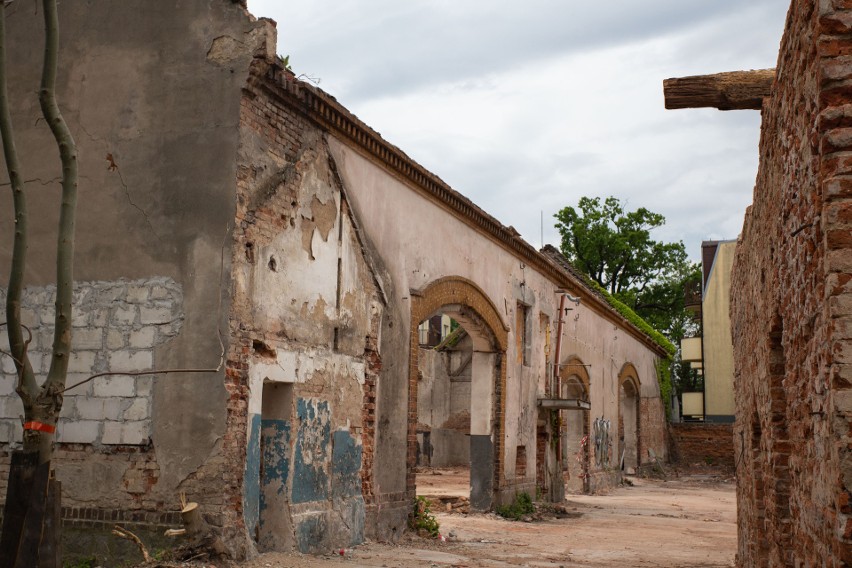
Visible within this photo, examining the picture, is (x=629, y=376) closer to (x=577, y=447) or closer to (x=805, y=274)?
(x=577, y=447)

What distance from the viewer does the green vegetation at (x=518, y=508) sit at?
55.3 ft

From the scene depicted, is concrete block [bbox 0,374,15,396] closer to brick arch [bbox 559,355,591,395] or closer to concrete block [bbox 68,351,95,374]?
concrete block [bbox 68,351,95,374]

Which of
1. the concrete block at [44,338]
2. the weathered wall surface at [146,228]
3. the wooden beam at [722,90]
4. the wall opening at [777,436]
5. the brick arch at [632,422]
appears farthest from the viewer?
the brick arch at [632,422]

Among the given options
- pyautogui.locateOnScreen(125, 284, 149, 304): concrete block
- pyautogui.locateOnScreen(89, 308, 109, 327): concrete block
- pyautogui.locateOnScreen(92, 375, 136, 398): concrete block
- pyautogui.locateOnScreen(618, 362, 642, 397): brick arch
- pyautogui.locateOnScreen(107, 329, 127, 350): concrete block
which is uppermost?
pyautogui.locateOnScreen(618, 362, 642, 397): brick arch

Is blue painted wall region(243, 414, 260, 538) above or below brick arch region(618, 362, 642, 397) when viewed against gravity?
below

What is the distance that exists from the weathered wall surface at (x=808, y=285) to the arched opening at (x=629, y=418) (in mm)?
23262

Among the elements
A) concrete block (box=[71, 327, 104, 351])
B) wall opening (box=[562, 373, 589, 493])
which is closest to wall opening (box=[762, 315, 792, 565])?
concrete block (box=[71, 327, 104, 351])

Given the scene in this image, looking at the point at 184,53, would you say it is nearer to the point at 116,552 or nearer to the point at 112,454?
the point at 112,454

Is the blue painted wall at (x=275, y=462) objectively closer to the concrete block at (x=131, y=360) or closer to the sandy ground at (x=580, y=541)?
the sandy ground at (x=580, y=541)

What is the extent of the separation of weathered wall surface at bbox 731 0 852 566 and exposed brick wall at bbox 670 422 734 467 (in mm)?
30415

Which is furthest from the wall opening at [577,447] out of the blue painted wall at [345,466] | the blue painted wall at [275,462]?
the blue painted wall at [275,462]

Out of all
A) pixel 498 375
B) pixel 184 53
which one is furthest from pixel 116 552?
pixel 498 375

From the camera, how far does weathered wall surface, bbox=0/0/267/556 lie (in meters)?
8.82

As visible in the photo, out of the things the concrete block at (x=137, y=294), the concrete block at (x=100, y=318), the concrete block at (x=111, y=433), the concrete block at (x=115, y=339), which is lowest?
the concrete block at (x=111, y=433)
